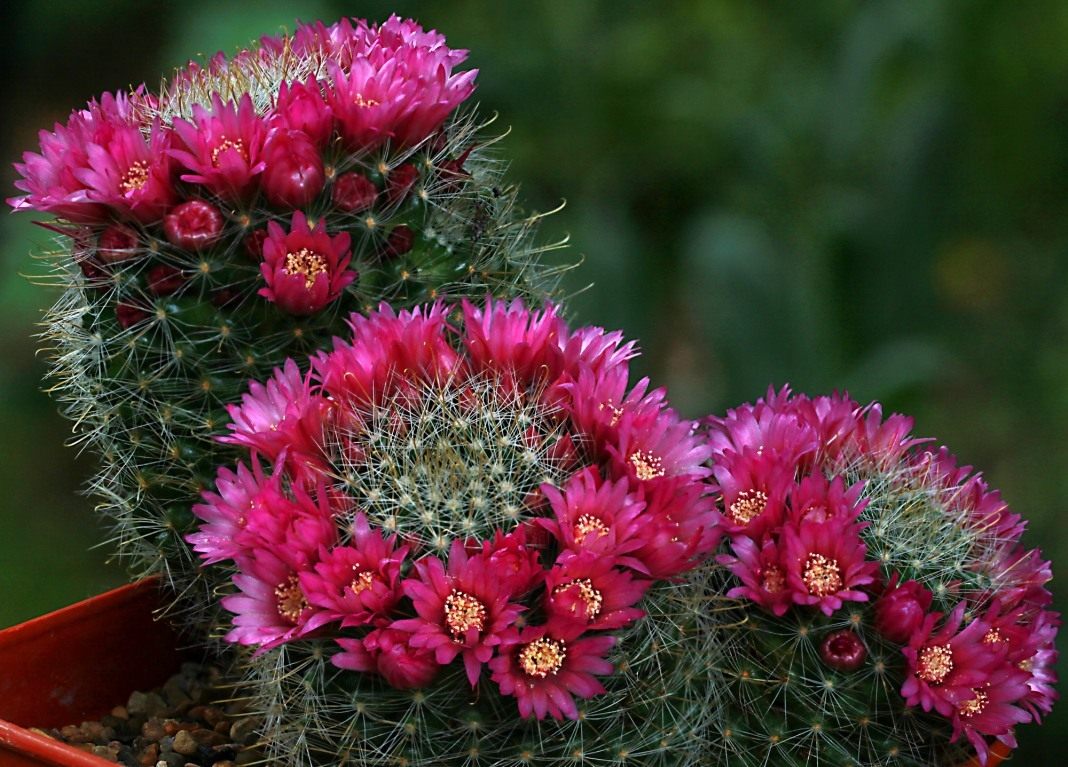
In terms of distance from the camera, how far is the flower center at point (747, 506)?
984 mm

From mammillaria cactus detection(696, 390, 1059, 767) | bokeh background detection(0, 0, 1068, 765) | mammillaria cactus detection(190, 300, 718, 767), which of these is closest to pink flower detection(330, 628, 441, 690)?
mammillaria cactus detection(190, 300, 718, 767)

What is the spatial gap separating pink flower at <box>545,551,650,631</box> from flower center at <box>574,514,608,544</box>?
0.06 feet

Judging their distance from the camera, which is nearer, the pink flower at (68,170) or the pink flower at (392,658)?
the pink flower at (392,658)

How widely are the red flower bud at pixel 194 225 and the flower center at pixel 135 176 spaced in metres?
0.04

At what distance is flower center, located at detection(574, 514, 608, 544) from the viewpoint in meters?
0.84

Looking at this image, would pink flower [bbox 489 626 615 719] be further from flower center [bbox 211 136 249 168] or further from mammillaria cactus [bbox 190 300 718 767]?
flower center [bbox 211 136 249 168]

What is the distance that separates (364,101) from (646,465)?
1.19 ft

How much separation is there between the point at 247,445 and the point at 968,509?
557 mm

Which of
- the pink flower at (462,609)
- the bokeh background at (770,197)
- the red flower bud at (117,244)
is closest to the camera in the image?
the pink flower at (462,609)

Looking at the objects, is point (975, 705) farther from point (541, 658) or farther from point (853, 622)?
point (541, 658)

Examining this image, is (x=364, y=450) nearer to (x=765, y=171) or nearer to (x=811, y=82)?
(x=765, y=171)

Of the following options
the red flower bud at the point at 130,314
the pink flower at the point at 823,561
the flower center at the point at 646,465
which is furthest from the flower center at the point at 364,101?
the pink flower at the point at 823,561

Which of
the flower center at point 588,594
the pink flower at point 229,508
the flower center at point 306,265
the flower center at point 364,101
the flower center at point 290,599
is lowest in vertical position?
the flower center at point 588,594

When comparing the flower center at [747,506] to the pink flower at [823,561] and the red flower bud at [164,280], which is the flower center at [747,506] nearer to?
the pink flower at [823,561]
